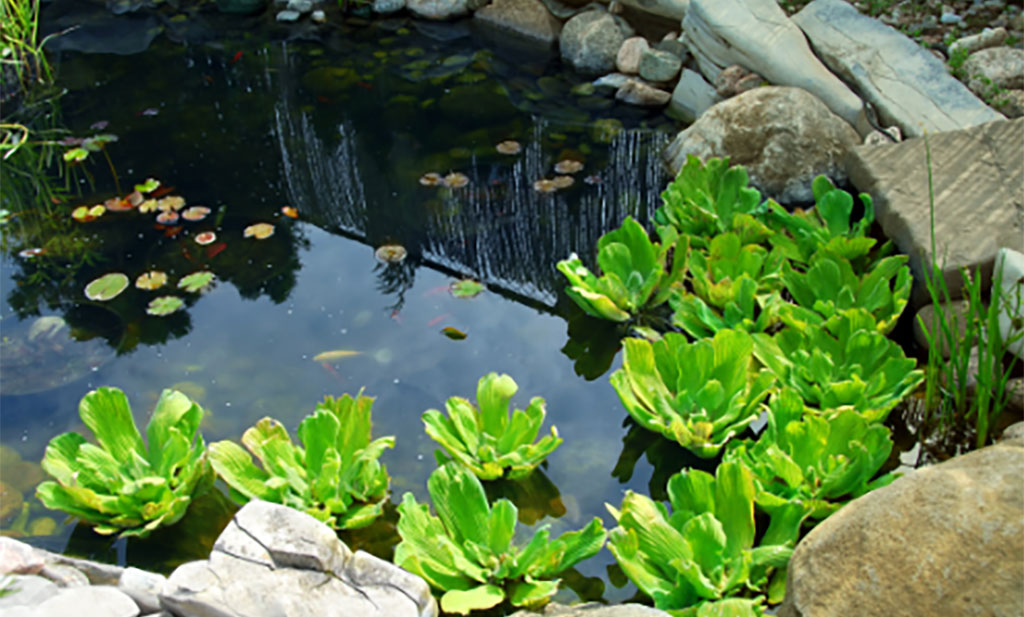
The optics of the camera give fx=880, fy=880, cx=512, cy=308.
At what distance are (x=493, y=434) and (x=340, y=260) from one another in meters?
1.21

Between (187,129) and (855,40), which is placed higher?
(855,40)

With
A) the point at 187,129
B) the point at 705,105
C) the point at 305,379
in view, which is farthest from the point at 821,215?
the point at 187,129

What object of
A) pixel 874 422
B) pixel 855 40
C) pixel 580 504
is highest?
pixel 855 40

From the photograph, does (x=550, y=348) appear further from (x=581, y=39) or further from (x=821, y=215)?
(x=581, y=39)

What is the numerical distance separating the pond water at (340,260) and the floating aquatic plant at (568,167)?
0.15 feet

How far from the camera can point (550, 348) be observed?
2.72 metres

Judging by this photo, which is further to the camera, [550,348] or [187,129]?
[187,129]

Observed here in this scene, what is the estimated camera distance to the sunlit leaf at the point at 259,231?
326cm

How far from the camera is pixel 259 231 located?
3.28 meters

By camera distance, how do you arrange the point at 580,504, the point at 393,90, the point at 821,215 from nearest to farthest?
1. the point at 580,504
2. the point at 821,215
3. the point at 393,90

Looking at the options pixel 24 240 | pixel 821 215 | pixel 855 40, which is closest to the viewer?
pixel 821 215

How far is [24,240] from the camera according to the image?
10.8 feet

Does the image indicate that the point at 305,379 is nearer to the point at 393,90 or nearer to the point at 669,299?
the point at 669,299

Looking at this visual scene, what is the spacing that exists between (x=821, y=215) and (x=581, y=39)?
204 centimetres
